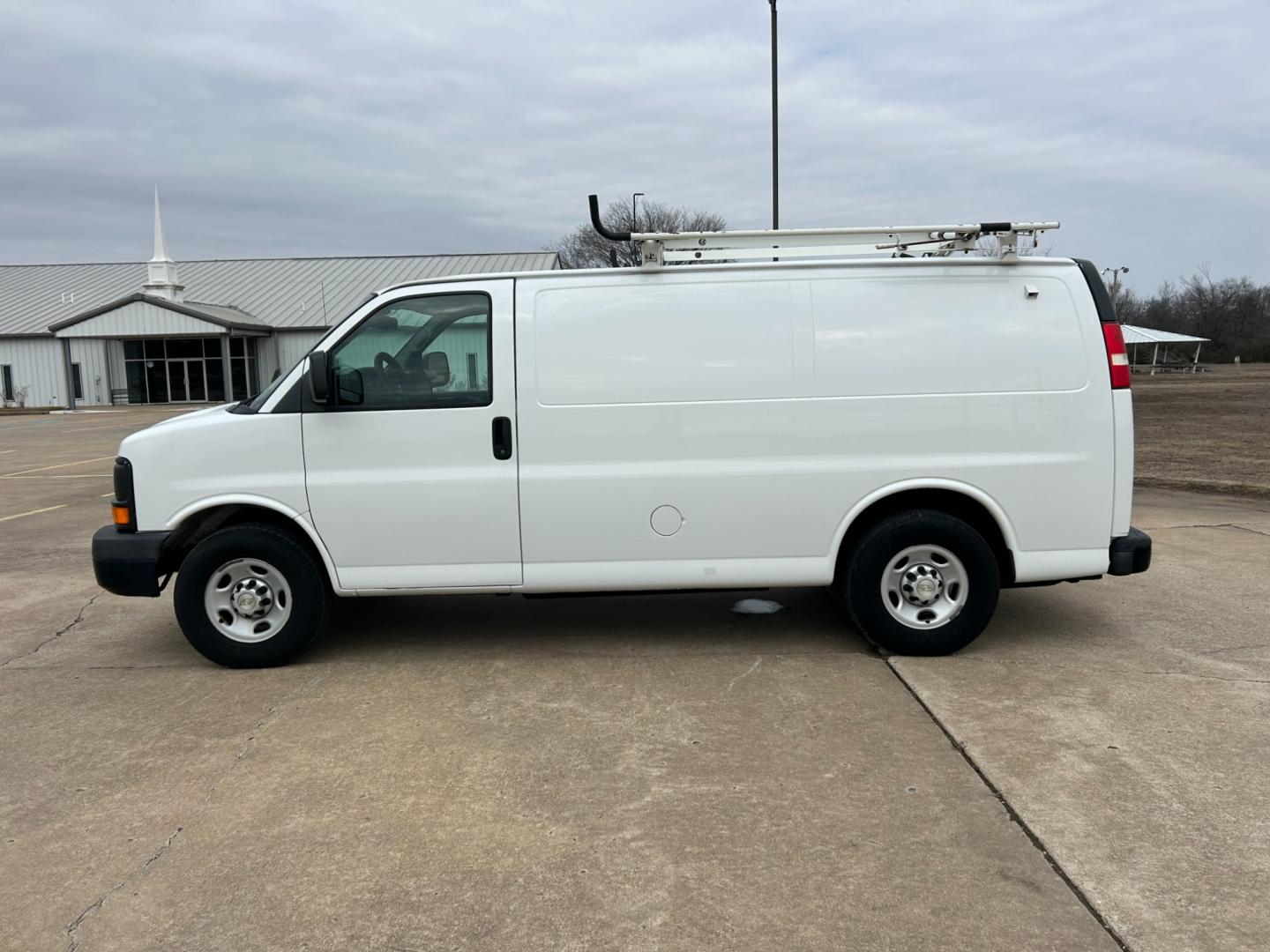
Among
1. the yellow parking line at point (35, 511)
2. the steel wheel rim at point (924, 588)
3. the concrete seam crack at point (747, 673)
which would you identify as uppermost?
the steel wheel rim at point (924, 588)

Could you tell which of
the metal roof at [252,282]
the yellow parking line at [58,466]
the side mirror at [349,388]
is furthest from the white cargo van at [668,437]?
the metal roof at [252,282]

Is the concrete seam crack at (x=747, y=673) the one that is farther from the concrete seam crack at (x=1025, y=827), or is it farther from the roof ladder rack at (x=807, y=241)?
the roof ladder rack at (x=807, y=241)

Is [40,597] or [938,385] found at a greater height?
[938,385]

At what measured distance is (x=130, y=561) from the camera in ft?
17.7

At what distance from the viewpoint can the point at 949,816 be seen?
3.68 metres

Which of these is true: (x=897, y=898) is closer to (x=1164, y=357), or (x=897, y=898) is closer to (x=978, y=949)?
(x=978, y=949)

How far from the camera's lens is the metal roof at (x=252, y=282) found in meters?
47.1

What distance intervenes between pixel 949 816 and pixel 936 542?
6.59 ft

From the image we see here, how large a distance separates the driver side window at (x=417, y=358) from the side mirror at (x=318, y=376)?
0.40 ft


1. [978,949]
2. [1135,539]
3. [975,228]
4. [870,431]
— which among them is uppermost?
[975,228]

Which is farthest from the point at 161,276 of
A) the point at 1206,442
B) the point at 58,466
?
the point at 1206,442

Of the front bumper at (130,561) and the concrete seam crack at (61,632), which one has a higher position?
the front bumper at (130,561)

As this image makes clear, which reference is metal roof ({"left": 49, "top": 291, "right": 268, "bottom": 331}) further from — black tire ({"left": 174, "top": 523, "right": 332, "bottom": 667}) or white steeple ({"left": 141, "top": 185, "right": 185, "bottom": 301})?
black tire ({"left": 174, "top": 523, "right": 332, "bottom": 667})

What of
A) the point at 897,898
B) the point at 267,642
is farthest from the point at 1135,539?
the point at 267,642
